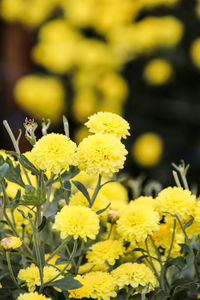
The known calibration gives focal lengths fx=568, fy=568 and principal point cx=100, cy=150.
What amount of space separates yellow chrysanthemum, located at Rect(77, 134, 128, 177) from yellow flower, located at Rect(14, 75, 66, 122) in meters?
1.98

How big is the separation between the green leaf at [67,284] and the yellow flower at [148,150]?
207 cm

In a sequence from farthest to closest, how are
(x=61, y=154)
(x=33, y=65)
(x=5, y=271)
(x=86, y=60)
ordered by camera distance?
1. (x=33, y=65)
2. (x=86, y=60)
3. (x=5, y=271)
4. (x=61, y=154)

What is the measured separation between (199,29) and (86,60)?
612mm

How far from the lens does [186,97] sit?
291 cm

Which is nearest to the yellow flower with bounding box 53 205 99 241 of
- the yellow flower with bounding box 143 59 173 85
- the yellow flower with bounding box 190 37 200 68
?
the yellow flower with bounding box 190 37 200 68

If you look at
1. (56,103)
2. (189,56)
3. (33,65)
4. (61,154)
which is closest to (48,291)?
(61,154)

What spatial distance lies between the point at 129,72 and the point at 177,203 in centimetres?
220

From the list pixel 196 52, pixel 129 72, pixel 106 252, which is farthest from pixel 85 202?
pixel 129 72

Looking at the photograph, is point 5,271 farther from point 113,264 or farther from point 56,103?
point 56,103

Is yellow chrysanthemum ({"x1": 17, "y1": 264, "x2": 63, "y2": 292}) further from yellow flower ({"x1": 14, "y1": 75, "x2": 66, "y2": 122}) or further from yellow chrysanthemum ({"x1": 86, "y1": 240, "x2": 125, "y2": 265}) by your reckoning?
yellow flower ({"x1": 14, "y1": 75, "x2": 66, "y2": 122})

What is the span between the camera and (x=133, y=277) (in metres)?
0.81

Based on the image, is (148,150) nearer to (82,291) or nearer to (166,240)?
(166,240)

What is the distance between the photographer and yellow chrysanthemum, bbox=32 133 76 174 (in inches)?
30.4

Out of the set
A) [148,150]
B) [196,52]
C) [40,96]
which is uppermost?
[196,52]
